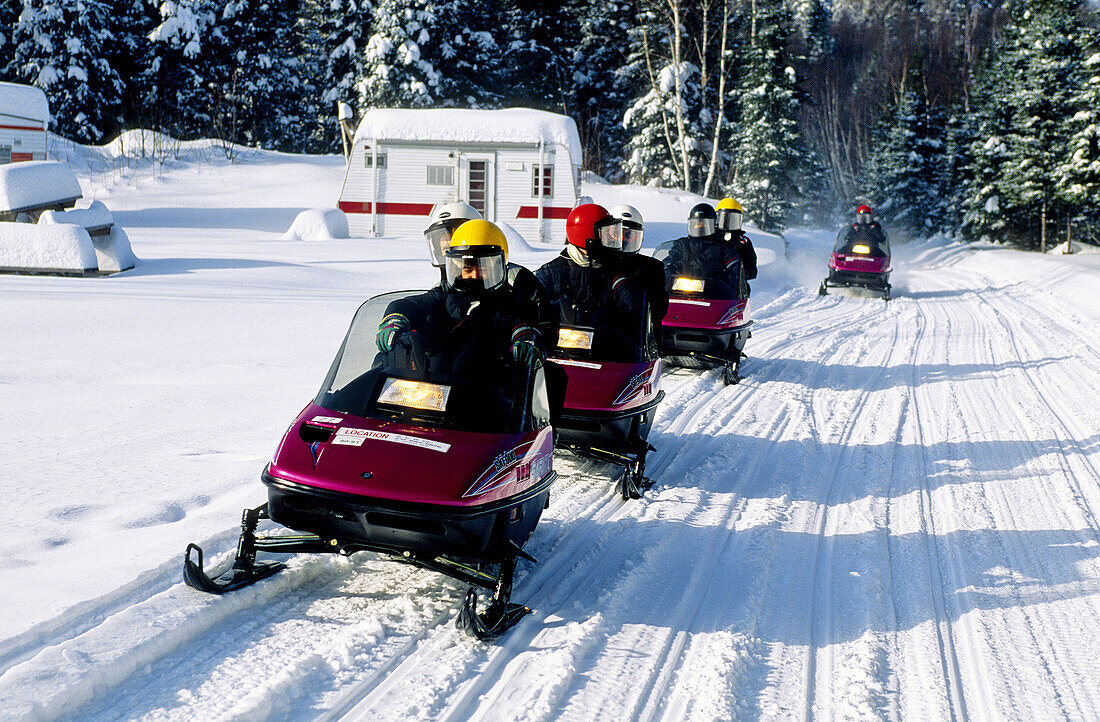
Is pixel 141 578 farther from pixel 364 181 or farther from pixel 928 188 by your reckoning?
pixel 928 188

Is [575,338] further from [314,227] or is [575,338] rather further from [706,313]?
[314,227]

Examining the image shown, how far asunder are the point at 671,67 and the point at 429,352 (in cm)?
3358

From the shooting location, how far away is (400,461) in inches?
149

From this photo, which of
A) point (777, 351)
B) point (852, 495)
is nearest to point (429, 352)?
point (852, 495)

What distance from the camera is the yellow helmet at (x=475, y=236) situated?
15.4 ft

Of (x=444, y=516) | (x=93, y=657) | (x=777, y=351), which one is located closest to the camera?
(x=93, y=657)

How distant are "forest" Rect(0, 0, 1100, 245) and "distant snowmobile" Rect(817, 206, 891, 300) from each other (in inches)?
619

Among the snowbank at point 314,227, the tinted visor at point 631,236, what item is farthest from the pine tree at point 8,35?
the tinted visor at point 631,236

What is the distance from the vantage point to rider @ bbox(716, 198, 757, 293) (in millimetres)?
10719

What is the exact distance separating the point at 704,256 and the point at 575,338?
4.48 metres

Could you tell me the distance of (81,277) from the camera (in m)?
14.3

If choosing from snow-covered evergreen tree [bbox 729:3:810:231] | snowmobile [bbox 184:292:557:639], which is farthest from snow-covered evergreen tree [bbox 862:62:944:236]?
snowmobile [bbox 184:292:557:639]

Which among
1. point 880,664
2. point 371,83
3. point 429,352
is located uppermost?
point 371,83

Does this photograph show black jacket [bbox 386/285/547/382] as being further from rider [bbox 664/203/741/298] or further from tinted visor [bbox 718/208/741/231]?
tinted visor [bbox 718/208/741/231]
